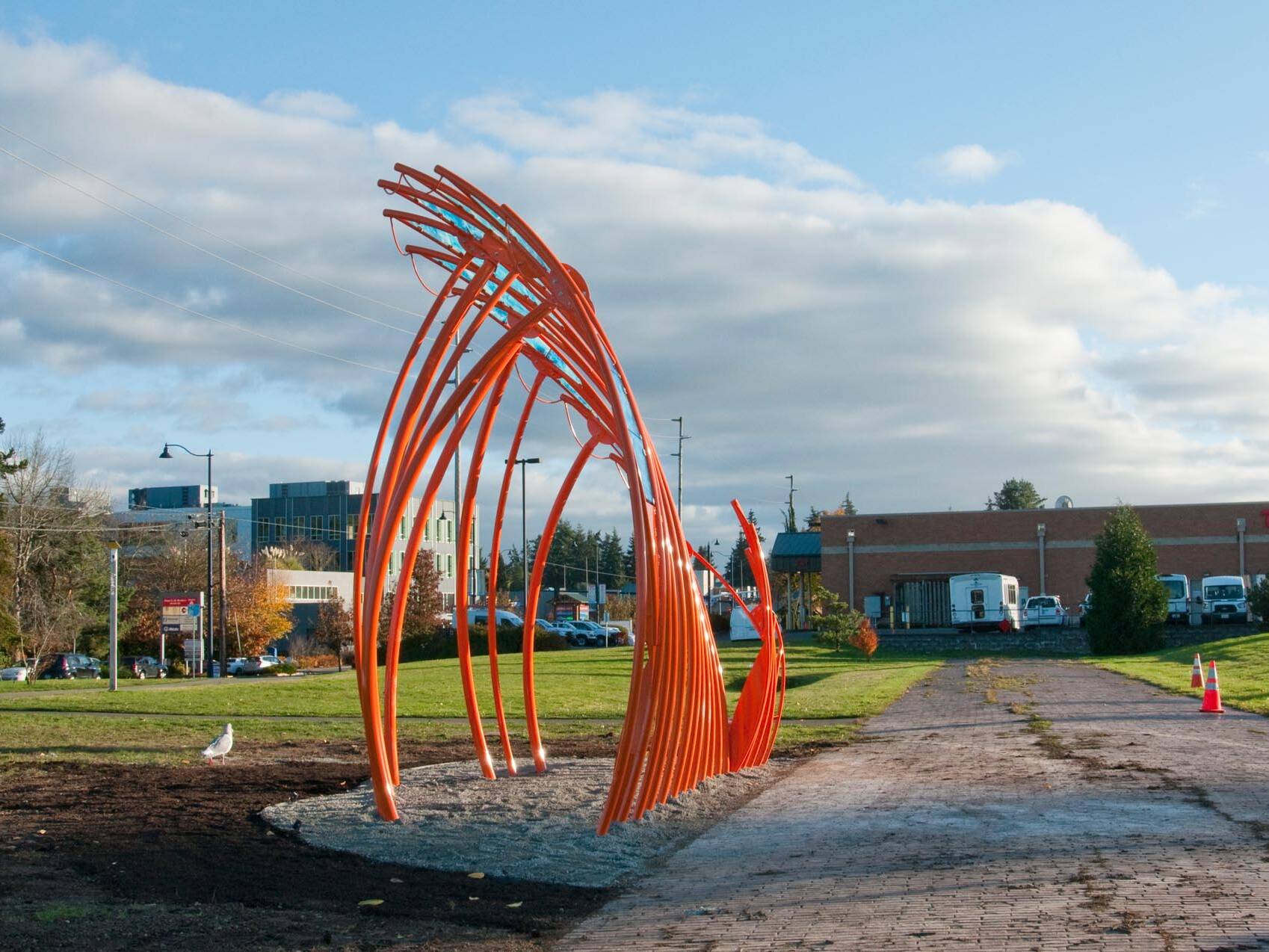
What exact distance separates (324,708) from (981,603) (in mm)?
32615

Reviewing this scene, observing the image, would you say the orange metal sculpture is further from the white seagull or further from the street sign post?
the street sign post

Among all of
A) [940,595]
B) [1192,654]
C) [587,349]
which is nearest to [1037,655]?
[1192,654]

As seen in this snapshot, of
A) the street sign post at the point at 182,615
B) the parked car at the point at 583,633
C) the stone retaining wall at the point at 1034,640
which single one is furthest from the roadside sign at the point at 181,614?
the stone retaining wall at the point at 1034,640

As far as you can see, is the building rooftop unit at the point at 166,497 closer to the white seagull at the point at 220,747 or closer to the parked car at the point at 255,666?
the parked car at the point at 255,666

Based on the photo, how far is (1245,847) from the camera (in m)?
7.01

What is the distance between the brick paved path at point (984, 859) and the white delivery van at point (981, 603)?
112 feet

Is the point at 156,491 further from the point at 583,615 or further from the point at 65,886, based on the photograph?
the point at 65,886

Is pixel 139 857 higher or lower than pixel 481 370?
lower

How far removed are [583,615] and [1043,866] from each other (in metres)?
62.9

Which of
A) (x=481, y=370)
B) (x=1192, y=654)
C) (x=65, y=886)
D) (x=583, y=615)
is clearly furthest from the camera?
(x=583, y=615)

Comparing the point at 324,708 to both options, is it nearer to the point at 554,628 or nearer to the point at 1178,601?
the point at 554,628

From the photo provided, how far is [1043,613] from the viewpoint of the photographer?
47.8 m

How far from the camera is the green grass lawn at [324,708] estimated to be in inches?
573

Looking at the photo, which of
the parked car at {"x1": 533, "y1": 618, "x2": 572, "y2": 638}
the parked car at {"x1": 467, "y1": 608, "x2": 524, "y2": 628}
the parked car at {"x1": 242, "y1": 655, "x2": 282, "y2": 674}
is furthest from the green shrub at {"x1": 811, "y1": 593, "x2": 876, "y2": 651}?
the parked car at {"x1": 242, "y1": 655, "x2": 282, "y2": 674}
